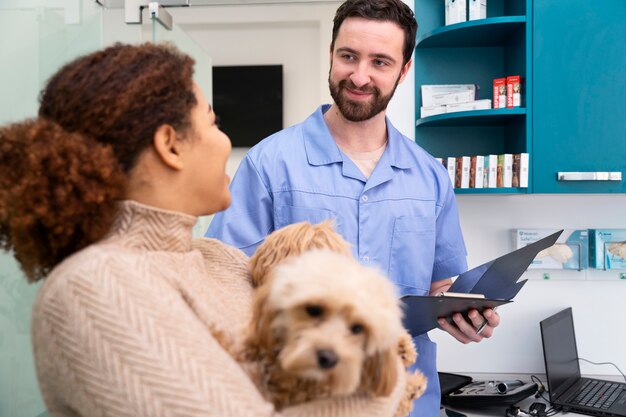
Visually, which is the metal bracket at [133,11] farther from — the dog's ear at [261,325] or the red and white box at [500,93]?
the dog's ear at [261,325]

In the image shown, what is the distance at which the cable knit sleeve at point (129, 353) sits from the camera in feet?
2.48

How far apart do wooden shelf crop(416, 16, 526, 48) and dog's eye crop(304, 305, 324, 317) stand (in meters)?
2.07

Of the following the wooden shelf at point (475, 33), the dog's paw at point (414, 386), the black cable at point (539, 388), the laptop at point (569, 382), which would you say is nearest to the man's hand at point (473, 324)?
the dog's paw at point (414, 386)

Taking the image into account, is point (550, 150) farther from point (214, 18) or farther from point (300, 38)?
point (214, 18)

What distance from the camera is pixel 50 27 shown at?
5.51 feet

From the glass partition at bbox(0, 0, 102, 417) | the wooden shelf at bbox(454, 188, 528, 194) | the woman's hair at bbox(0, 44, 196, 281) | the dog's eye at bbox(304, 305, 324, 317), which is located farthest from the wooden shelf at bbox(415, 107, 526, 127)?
the dog's eye at bbox(304, 305, 324, 317)

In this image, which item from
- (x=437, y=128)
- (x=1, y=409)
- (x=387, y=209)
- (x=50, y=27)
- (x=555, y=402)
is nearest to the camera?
(x=1, y=409)

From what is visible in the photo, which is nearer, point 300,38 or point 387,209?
point 387,209

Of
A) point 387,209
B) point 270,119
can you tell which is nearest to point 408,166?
point 387,209

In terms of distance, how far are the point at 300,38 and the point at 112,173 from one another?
4.40 m

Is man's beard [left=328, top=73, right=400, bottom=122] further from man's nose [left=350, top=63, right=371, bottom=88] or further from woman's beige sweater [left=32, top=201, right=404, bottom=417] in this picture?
woman's beige sweater [left=32, top=201, right=404, bottom=417]

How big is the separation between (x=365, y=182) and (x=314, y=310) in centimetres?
109

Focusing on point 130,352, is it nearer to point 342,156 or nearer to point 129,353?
point 129,353

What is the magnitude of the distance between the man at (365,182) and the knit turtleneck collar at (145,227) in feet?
2.55
